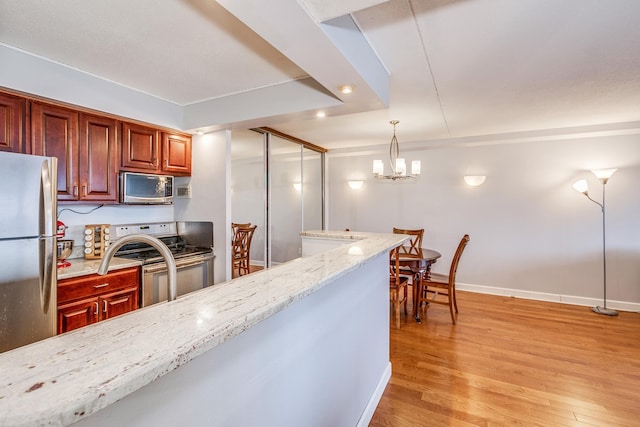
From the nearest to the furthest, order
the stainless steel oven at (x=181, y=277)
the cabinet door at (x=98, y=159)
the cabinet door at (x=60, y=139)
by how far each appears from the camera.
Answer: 1. the cabinet door at (x=60, y=139)
2. the cabinet door at (x=98, y=159)
3. the stainless steel oven at (x=181, y=277)

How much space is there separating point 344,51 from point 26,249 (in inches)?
84.0

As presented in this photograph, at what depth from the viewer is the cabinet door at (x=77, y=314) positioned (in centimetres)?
210

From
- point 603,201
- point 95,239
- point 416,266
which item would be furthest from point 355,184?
point 95,239

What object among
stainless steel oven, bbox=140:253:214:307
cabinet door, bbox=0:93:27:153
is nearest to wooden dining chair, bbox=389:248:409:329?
stainless steel oven, bbox=140:253:214:307

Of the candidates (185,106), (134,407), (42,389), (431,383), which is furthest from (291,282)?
(185,106)

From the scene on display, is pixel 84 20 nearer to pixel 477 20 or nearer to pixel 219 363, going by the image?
pixel 219 363

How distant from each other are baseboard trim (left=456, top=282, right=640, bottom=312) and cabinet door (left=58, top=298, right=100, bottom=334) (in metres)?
4.63

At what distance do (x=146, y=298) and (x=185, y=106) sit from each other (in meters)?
1.96

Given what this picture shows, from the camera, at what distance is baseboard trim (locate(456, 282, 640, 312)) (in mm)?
3826

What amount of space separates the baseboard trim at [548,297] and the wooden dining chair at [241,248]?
3310mm

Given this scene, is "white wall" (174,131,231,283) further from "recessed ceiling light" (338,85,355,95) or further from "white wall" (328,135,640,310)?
"white wall" (328,135,640,310)

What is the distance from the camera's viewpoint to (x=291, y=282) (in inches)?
40.4

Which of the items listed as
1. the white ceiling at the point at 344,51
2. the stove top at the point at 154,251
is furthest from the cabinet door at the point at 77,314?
the white ceiling at the point at 344,51

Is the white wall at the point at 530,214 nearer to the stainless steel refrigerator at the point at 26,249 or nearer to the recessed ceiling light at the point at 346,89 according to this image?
the recessed ceiling light at the point at 346,89
